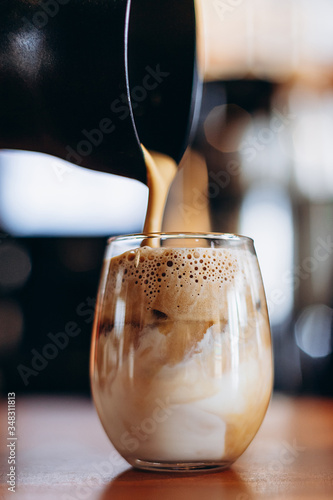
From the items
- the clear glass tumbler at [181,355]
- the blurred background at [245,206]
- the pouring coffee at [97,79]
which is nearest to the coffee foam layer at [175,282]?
the clear glass tumbler at [181,355]

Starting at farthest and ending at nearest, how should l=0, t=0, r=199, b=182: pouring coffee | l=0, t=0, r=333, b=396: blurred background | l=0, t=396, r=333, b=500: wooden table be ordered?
l=0, t=0, r=333, b=396: blurred background → l=0, t=0, r=199, b=182: pouring coffee → l=0, t=396, r=333, b=500: wooden table

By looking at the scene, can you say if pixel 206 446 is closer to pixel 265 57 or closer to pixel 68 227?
pixel 68 227

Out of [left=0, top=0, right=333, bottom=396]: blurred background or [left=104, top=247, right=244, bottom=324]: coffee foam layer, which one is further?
[left=0, top=0, right=333, bottom=396]: blurred background

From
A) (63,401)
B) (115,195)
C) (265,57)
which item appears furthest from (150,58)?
(265,57)
